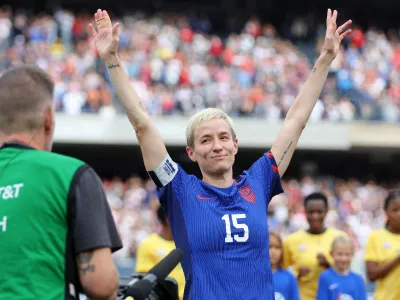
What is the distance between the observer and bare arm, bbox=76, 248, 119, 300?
2787mm

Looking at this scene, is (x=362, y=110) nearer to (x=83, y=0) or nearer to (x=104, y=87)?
(x=104, y=87)

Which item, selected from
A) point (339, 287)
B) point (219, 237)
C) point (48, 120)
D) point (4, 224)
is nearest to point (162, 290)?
point (4, 224)

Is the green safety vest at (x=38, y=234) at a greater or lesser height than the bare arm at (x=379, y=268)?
greater

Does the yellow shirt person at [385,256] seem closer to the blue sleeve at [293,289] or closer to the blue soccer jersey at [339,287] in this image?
the blue soccer jersey at [339,287]

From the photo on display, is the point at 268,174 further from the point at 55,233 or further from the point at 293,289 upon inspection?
the point at 293,289

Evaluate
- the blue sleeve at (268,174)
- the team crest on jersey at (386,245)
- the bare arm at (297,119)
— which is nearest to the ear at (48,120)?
the blue sleeve at (268,174)

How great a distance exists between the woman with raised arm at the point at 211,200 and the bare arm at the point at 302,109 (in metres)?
0.12

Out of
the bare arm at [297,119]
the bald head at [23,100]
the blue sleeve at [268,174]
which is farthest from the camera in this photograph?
the bare arm at [297,119]

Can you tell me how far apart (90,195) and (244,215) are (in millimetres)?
1382

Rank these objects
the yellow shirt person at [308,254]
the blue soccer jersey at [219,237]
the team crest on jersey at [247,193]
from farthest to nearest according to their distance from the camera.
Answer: the yellow shirt person at [308,254] → the team crest on jersey at [247,193] → the blue soccer jersey at [219,237]

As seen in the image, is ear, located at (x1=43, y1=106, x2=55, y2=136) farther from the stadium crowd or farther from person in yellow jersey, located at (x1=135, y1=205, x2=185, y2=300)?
the stadium crowd

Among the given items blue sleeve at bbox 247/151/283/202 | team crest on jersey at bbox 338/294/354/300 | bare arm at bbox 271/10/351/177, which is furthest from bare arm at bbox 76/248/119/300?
team crest on jersey at bbox 338/294/354/300

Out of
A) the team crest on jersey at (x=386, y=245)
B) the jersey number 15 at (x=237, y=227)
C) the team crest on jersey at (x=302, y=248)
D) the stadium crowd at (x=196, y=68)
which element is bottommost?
the team crest on jersey at (x=302, y=248)

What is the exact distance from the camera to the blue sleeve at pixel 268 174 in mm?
4359
